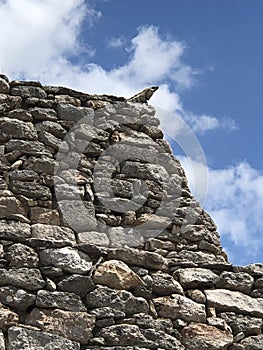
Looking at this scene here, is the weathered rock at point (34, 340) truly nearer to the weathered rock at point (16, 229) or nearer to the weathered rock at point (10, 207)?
the weathered rock at point (16, 229)

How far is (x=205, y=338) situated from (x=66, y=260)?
1.12m

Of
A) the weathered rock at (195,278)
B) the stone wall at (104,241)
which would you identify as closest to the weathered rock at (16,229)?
the stone wall at (104,241)

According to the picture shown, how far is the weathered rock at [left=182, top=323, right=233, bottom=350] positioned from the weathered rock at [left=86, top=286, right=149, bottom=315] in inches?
13.7

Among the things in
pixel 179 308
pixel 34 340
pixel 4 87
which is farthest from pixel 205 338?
pixel 4 87

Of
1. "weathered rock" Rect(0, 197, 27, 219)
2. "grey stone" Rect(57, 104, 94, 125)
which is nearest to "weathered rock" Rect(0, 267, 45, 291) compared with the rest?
"weathered rock" Rect(0, 197, 27, 219)

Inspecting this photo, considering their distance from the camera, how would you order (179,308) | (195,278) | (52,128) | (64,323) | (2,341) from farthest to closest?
1. (52,128)
2. (195,278)
3. (179,308)
4. (64,323)
5. (2,341)

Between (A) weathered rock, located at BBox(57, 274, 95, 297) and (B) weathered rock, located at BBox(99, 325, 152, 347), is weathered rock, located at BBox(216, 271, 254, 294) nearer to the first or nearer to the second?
(B) weathered rock, located at BBox(99, 325, 152, 347)

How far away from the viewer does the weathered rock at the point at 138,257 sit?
17.4 feet

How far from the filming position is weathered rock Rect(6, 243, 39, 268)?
504 cm

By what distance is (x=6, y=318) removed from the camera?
477 cm

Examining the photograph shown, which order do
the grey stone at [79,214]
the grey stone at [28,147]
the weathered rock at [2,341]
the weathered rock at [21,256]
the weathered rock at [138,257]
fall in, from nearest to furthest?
the weathered rock at [2,341] < the weathered rock at [21,256] < the weathered rock at [138,257] < the grey stone at [79,214] < the grey stone at [28,147]

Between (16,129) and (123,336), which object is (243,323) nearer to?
(123,336)

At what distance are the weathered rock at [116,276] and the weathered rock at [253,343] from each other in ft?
2.82

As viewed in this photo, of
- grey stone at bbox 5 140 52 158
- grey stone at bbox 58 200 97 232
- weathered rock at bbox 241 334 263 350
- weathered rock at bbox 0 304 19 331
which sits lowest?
weathered rock at bbox 0 304 19 331
